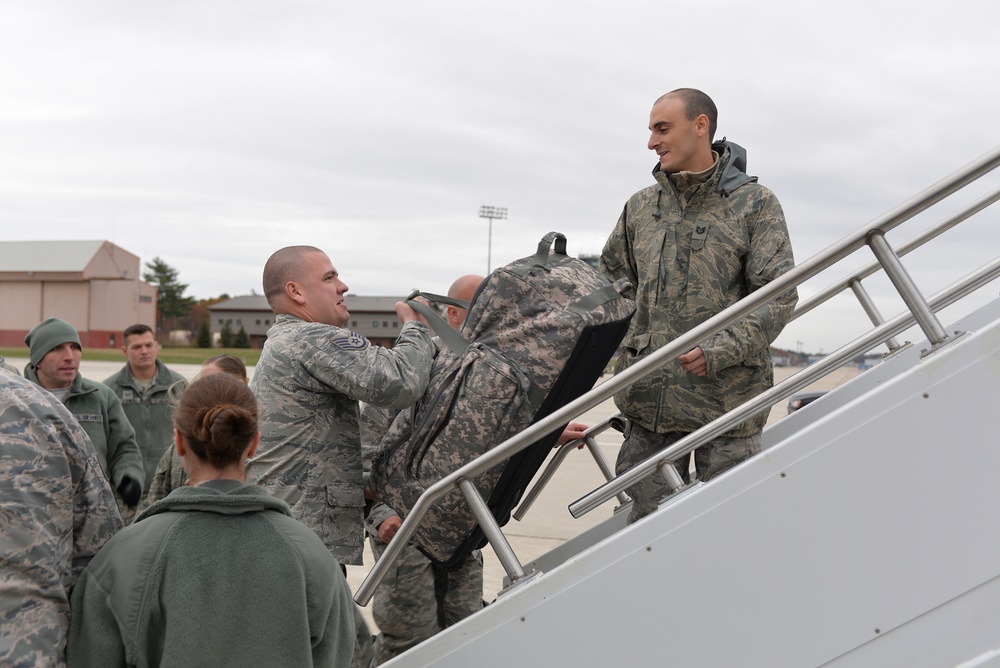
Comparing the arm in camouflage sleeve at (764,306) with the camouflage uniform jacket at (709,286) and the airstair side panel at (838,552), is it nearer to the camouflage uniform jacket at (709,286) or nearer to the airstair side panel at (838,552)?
the camouflage uniform jacket at (709,286)

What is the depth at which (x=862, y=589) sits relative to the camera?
2156mm

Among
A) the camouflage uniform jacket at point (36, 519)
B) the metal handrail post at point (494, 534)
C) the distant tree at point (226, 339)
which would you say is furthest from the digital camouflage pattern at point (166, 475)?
the distant tree at point (226, 339)

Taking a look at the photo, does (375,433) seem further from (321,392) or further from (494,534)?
(494,534)

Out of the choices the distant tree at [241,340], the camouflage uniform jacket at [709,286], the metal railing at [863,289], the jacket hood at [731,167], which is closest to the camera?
the metal railing at [863,289]

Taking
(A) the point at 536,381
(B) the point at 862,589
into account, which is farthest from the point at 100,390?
(B) the point at 862,589

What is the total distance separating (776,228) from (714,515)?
1.48 meters

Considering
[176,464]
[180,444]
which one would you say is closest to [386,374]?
[180,444]

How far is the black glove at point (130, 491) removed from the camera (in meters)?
5.22

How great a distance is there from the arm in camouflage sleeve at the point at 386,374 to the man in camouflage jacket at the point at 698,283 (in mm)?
939

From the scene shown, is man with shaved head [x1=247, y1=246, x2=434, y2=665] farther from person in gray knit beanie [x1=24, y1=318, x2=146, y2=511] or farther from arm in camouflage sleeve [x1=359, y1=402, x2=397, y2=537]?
person in gray knit beanie [x1=24, y1=318, x2=146, y2=511]

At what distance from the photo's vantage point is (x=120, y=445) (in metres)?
5.54

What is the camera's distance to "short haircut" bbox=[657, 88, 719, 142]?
11.6ft

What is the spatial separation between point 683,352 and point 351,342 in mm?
1083

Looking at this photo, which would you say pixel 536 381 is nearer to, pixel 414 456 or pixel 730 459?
pixel 414 456
